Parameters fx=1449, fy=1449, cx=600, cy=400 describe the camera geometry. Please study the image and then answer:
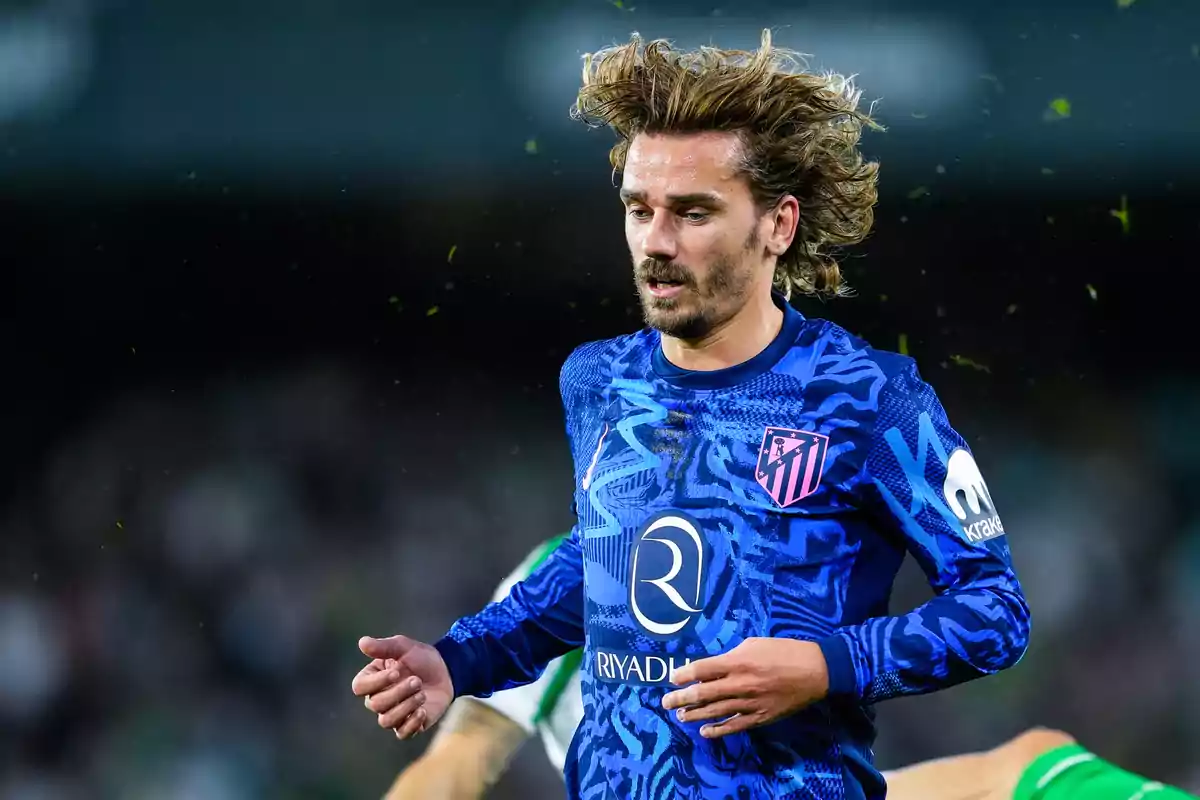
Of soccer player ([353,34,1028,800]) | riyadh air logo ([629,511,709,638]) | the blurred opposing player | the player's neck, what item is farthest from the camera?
the blurred opposing player

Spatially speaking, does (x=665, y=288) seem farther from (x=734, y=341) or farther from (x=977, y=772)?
(x=977, y=772)

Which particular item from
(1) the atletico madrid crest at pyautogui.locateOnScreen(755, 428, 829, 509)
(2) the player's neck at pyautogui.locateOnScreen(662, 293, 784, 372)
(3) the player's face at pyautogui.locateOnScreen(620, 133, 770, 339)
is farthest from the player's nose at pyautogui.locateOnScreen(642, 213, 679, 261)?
(1) the atletico madrid crest at pyautogui.locateOnScreen(755, 428, 829, 509)

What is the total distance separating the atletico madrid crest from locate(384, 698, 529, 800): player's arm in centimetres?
174

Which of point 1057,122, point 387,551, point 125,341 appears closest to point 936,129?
point 1057,122

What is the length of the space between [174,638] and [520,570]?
0.92 m

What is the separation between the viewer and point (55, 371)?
379cm

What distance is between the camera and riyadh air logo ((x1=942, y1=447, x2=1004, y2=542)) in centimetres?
184

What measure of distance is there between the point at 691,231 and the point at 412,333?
67.5 inches

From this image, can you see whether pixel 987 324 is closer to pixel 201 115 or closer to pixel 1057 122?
pixel 1057 122

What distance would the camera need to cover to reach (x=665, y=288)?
1.96 metres

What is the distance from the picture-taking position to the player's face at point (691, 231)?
1951mm

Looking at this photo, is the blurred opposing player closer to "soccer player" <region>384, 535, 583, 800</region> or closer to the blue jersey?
"soccer player" <region>384, 535, 583, 800</region>

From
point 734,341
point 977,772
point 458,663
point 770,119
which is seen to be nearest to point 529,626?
point 458,663

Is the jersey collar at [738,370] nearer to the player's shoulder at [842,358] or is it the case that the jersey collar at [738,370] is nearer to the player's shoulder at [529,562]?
the player's shoulder at [842,358]
